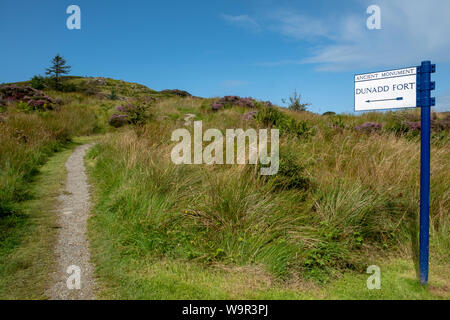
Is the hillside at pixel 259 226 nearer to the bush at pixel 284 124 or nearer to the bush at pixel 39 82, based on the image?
the bush at pixel 284 124

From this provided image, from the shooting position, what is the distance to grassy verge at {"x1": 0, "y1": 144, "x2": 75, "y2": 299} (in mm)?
3631

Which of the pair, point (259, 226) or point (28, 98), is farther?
point (28, 98)

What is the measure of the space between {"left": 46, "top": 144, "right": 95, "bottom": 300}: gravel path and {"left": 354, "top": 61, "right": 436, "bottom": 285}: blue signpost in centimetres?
393

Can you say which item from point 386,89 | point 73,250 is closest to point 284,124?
point 386,89

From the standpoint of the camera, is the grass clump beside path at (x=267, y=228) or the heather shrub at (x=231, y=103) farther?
the heather shrub at (x=231, y=103)

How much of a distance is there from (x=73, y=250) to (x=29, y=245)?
704 mm

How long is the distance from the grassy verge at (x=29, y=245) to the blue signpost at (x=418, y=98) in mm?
4494

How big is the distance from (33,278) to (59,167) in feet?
20.8

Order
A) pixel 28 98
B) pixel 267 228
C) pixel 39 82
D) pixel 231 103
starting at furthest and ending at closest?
1. pixel 39 82
2. pixel 231 103
3. pixel 28 98
4. pixel 267 228

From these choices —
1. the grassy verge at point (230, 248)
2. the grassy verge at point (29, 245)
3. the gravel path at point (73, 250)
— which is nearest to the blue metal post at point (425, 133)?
the grassy verge at point (230, 248)

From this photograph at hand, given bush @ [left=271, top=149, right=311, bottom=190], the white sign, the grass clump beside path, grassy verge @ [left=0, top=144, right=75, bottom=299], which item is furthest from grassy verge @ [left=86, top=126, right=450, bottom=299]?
the white sign

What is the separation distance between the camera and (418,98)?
11.4 ft

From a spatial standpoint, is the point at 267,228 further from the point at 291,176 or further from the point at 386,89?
the point at 386,89

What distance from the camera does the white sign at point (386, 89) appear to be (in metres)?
3.54
